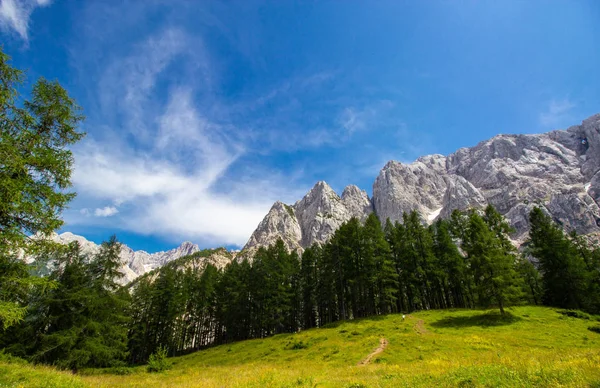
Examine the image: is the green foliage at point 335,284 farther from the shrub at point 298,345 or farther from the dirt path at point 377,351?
the dirt path at point 377,351

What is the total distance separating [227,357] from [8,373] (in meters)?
28.3

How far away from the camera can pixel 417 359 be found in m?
21.2

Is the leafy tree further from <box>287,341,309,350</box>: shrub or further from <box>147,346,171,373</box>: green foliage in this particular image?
<box>287,341,309,350</box>: shrub

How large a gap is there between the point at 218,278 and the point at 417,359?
56.1 meters

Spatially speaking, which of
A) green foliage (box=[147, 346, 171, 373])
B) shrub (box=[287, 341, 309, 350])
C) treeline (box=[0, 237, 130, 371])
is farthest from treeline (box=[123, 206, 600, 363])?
treeline (box=[0, 237, 130, 371])

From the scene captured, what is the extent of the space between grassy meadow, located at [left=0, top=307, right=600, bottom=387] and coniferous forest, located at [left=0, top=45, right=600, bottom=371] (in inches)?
177

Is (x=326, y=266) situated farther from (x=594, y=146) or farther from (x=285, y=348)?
(x=594, y=146)

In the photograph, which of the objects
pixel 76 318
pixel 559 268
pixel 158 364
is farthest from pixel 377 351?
pixel 559 268

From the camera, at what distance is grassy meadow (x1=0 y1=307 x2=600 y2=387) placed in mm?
11227

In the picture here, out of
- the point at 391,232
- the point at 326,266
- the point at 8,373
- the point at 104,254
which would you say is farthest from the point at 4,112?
the point at 391,232

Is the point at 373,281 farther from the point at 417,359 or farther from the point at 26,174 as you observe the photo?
the point at 26,174

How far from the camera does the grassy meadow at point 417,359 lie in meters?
11.2

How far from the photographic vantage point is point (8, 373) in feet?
42.7

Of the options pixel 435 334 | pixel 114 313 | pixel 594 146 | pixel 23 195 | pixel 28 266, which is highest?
pixel 594 146
